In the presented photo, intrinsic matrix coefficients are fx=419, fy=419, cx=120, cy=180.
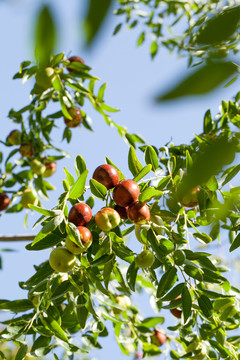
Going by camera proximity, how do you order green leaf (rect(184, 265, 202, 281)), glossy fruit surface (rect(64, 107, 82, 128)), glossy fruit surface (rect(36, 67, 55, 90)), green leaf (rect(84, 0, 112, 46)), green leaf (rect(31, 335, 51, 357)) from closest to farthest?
green leaf (rect(84, 0, 112, 46)) → green leaf (rect(184, 265, 202, 281)) → green leaf (rect(31, 335, 51, 357)) → glossy fruit surface (rect(36, 67, 55, 90)) → glossy fruit surface (rect(64, 107, 82, 128))

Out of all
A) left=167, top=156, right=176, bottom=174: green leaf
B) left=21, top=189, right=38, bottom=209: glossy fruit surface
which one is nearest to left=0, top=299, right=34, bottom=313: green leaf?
left=167, top=156, right=176, bottom=174: green leaf

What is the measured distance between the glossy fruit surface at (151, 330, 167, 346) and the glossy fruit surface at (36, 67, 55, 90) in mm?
2064

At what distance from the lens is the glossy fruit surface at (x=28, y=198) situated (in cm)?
365

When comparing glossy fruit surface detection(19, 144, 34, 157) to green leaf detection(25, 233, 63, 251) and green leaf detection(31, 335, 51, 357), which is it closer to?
green leaf detection(31, 335, 51, 357)

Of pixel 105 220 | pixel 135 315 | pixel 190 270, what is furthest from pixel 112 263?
pixel 135 315

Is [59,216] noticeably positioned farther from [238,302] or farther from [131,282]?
[238,302]

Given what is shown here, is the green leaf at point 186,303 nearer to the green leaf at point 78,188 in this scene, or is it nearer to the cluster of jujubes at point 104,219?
the cluster of jujubes at point 104,219

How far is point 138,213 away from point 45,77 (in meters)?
1.58

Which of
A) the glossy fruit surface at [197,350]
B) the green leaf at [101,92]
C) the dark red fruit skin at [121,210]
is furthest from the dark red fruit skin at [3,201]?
the glossy fruit surface at [197,350]

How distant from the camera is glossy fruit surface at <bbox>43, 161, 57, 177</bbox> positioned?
4.04 m

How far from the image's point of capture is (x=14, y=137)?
12.6 feet

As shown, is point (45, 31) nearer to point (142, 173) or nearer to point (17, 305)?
point (142, 173)

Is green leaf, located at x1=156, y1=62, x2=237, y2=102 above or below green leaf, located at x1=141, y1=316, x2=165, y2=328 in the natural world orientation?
above

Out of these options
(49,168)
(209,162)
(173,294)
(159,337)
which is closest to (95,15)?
(209,162)
